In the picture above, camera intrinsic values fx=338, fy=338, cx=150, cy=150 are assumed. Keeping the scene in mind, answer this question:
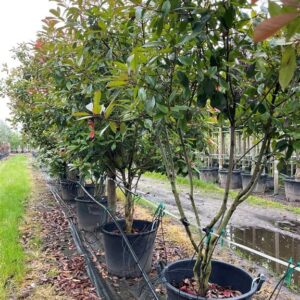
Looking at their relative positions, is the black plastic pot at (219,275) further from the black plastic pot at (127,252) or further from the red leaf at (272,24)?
the red leaf at (272,24)

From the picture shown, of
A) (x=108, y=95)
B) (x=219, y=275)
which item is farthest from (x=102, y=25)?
(x=219, y=275)

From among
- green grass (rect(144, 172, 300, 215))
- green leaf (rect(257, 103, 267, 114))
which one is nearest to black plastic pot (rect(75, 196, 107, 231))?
A: green leaf (rect(257, 103, 267, 114))

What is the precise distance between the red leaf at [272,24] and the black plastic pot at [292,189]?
752 centimetres

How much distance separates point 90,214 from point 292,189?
187 inches

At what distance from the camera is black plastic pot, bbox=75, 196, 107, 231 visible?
4844 mm

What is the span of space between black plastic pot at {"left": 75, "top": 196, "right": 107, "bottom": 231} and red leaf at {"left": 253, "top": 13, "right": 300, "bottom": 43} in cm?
449

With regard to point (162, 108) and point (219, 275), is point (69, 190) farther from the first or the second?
point (162, 108)

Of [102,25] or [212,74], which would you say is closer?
[212,74]

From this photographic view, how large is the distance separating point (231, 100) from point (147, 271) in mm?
2273

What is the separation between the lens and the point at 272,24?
443mm

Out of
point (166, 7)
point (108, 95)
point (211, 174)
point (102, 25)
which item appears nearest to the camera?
point (166, 7)

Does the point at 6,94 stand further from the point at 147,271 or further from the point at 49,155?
the point at 147,271

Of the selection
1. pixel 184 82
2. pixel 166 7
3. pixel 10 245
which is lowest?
pixel 10 245

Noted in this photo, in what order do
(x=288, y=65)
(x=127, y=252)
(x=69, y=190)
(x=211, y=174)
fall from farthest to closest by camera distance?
(x=211, y=174) → (x=69, y=190) → (x=127, y=252) → (x=288, y=65)
